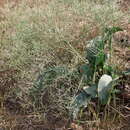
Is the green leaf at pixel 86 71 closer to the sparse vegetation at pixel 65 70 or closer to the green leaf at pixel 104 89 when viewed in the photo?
the sparse vegetation at pixel 65 70

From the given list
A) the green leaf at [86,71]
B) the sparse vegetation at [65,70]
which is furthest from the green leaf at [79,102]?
the green leaf at [86,71]

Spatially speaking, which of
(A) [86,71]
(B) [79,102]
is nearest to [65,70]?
(A) [86,71]

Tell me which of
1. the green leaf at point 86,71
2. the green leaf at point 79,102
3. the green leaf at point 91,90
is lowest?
the green leaf at point 79,102

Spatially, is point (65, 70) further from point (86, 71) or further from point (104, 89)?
point (104, 89)

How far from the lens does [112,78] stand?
5.89ft

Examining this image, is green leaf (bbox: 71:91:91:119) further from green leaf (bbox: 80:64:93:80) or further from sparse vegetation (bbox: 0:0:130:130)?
green leaf (bbox: 80:64:93:80)

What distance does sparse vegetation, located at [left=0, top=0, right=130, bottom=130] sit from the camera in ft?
5.83

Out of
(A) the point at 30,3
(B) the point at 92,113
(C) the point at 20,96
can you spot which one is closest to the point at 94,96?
(B) the point at 92,113

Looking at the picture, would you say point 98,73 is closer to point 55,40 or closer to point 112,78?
point 112,78

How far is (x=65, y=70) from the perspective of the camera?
191 centimetres

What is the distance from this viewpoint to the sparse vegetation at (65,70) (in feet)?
5.83

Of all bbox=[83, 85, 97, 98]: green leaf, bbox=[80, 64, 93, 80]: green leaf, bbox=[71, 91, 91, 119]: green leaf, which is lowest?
bbox=[71, 91, 91, 119]: green leaf

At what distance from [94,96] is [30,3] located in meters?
1.52

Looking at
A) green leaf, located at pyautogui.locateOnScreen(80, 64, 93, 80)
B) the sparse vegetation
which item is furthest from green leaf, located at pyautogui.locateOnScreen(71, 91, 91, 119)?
green leaf, located at pyautogui.locateOnScreen(80, 64, 93, 80)
